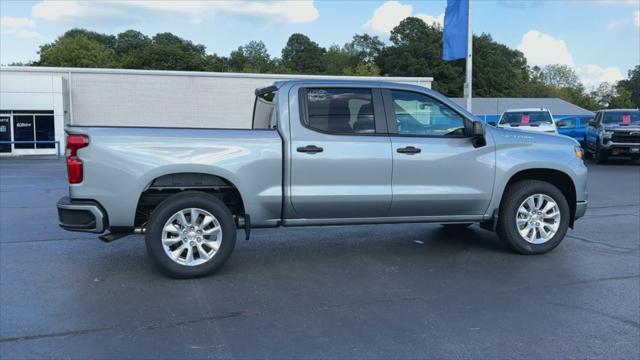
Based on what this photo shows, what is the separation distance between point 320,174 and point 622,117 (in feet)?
60.8

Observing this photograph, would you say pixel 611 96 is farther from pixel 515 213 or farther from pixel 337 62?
pixel 515 213

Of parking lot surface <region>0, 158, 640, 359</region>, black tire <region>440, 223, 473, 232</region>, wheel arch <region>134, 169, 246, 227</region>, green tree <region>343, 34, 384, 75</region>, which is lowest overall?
parking lot surface <region>0, 158, 640, 359</region>

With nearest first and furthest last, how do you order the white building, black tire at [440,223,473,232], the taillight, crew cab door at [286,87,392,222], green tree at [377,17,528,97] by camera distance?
the taillight < crew cab door at [286,87,392,222] < black tire at [440,223,473,232] < the white building < green tree at [377,17,528,97]

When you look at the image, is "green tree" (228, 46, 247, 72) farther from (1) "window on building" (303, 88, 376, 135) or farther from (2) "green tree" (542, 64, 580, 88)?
(1) "window on building" (303, 88, 376, 135)

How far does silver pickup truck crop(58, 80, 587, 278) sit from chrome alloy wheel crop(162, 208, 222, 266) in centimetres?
1

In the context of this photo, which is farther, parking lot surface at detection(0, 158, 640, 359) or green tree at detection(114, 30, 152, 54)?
green tree at detection(114, 30, 152, 54)

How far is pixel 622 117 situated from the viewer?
20969mm

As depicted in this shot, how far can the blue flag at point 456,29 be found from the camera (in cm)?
1984

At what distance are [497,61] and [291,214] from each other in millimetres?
101803

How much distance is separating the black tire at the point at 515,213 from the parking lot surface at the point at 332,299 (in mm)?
149

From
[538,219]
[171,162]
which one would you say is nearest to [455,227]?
[538,219]

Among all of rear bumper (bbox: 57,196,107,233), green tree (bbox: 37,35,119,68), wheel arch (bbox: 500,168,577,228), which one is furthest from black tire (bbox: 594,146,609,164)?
green tree (bbox: 37,35,119,68)

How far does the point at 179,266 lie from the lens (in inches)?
224

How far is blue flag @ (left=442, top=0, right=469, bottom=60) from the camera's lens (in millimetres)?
19844
